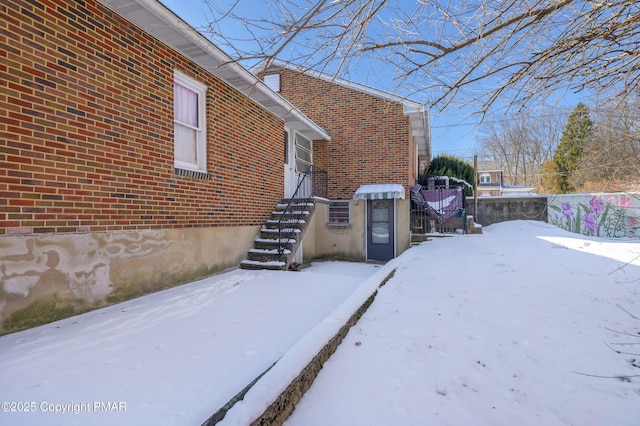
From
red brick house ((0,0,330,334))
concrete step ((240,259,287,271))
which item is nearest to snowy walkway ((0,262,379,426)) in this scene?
red brick house ((0,0,330,334))

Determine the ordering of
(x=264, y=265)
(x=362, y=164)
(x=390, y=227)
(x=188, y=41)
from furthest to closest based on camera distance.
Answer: (x=362, y=164), (x=390, y=227), (x=264, y=265), (x=188, y=41)

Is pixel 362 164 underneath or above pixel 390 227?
above

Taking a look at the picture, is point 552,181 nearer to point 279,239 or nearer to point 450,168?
point 450,168

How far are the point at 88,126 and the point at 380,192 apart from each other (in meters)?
7.28

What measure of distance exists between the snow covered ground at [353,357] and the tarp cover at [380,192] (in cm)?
468

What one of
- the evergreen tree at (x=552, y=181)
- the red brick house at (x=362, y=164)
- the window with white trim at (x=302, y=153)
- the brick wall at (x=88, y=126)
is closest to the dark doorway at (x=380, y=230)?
the red brick house at (x=362, y=164)

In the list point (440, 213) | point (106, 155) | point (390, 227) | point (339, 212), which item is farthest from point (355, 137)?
point (106, 155)

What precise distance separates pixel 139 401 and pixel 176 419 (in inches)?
13.3

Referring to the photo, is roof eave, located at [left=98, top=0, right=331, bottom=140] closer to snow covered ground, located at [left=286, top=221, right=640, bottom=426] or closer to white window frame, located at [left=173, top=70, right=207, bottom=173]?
white window frame, located at [left=173, top=70, right=207, bottom=173]

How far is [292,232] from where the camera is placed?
262 inches

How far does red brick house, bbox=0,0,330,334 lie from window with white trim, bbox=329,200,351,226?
16.5 feet

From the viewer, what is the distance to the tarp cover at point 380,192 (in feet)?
30.1

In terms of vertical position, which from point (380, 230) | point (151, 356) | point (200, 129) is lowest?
point (151, 356)

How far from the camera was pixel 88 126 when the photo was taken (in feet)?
11.4
